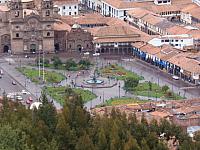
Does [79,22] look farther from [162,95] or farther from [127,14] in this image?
[162,95]

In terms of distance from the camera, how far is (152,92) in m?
45.7

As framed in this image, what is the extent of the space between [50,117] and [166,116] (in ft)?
21.6

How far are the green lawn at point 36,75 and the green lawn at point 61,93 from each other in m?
1.70

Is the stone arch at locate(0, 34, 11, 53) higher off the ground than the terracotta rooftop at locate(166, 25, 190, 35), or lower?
lower

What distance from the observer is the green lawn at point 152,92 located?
44.8m

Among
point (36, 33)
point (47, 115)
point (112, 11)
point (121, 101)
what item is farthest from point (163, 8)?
point (47, 115)

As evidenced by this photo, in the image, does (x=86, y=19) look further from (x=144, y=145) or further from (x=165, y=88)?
(x=144, y=145)

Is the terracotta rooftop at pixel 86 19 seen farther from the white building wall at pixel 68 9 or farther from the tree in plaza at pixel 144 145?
the tree in plaza at pixel 144 145

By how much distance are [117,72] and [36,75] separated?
4435 millimetres

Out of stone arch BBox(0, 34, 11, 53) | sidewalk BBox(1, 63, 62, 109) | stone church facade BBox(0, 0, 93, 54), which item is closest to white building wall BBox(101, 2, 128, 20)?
stone church facade BBox(0, 0, 93, 54)

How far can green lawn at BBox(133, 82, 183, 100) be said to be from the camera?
4475 cm

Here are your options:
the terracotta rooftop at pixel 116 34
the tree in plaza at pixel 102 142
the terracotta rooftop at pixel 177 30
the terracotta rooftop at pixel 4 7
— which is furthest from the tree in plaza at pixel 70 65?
the tree in plaza at pixel 102 142

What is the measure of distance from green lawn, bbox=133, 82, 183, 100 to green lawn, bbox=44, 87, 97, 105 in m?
2.35

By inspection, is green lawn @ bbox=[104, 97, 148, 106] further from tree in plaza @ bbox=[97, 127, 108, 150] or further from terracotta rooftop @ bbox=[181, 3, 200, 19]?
terracotta rooftop @ bbox=[181, 3, 200, 19]
